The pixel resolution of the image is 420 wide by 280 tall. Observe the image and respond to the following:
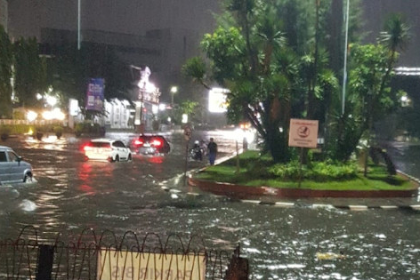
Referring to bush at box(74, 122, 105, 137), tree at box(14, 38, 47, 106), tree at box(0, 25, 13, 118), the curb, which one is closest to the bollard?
the curb

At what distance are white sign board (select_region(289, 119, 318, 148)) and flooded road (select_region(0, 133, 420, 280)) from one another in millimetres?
3570

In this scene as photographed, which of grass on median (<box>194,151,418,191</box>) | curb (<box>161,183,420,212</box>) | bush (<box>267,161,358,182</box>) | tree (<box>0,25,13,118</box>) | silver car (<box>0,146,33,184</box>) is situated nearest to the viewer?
curb (<box>161,183,420,212</box>)

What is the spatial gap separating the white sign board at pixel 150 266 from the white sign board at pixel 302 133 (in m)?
17.7

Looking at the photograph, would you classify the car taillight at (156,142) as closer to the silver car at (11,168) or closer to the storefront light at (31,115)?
the silver car at (11,168)

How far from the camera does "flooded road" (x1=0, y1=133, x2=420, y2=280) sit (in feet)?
36.9

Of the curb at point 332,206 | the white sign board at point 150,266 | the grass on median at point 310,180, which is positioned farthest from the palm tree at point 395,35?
the white sign board at point 150,266

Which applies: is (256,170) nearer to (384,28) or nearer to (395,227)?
(384,28)

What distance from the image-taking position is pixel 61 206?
18406 millimetres

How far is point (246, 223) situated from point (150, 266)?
1045cm

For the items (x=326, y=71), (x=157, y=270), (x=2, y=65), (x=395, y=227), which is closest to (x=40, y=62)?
(x=2, y=65)

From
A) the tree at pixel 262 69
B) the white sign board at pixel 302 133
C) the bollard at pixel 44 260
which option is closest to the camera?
the bollard at pixel 44 260

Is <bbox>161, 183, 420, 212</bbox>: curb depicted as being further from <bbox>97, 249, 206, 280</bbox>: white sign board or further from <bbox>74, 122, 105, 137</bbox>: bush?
<bbox>74, 122, 105, 137</bbox>: bush

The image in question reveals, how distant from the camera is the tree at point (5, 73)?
66.0 meters

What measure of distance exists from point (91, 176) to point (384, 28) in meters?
13.1
